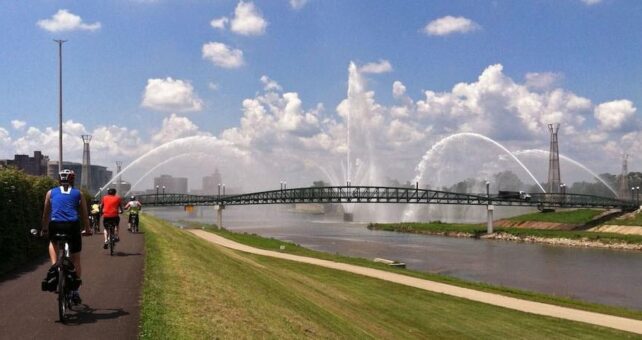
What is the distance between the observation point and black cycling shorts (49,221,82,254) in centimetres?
1025

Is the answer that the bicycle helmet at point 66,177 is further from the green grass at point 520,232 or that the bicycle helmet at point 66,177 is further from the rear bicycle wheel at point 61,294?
the green grass at point 520,232

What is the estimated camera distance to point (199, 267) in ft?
59.4

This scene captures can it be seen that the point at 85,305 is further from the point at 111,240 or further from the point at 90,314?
the point at 111,240

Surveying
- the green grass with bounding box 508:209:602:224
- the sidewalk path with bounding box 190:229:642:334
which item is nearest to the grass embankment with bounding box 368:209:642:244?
the green grass with bounding box 508:209:602:224

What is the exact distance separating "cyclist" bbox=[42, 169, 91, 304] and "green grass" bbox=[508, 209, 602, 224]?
104 metres

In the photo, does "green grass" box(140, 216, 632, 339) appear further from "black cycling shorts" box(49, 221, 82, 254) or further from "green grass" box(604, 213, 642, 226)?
"green grass" box(604, 213, 642, 226)

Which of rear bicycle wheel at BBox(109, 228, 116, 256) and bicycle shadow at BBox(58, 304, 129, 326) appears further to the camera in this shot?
rear bicycle wheel at BBox(109, 228, 116, 256)

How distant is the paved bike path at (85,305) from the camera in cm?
948

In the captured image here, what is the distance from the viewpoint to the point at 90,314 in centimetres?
1066

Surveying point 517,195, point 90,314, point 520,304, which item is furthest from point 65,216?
point 517,195

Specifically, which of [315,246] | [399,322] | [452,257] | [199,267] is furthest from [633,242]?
[199,267]

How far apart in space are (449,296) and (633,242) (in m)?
59.4

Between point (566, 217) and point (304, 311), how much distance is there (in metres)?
103

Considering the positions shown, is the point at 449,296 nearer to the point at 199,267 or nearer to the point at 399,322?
the point at 399,322
